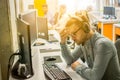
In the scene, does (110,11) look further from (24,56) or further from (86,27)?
(24,56)

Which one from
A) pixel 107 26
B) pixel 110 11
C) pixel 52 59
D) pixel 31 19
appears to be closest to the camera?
pixel 52 59

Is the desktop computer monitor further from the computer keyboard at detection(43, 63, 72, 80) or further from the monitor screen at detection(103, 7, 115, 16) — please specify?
the monitor screen at detection(103, 7, 115, 16)

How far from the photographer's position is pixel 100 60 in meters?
1.59

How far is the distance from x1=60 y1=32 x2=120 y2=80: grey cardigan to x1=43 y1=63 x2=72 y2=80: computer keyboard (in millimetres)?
134

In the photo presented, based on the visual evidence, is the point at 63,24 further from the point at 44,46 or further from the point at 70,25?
the point at 44,46

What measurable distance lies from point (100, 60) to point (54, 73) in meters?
0.37

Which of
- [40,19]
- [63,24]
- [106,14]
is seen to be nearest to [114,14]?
[106,14]

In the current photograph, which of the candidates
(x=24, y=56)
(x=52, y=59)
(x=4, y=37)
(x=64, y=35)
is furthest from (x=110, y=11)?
(x=24, y=56)

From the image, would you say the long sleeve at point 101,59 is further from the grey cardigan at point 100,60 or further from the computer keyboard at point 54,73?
the computer keyboard at point 54,73

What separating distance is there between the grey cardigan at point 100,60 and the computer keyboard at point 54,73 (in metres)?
0.13

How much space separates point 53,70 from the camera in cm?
177

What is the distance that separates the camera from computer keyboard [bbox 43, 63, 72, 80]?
1614 millimetres

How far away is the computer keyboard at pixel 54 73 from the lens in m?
1.61

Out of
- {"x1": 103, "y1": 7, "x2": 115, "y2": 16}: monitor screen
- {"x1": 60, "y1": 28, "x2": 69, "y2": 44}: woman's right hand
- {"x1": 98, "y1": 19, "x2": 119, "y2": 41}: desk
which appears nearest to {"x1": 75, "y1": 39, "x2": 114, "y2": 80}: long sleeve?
{"x1": 60, "y1": 28, "x2": 69, "y2": 44}: woman's right hand
